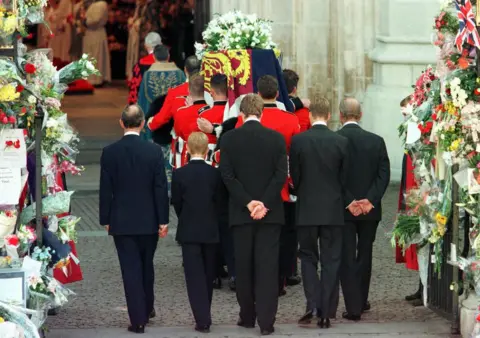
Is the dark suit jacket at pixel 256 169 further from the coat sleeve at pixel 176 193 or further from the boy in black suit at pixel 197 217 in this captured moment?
the coat sleeve at pixel 176 193

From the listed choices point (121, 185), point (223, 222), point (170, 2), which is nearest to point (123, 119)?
point (121, 185)

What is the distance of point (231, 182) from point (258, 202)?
0.25m

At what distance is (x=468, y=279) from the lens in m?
9.94

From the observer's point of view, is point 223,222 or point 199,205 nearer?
point 199,205

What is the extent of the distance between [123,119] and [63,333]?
1641mm

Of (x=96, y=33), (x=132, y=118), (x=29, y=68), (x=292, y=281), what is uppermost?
(x=29, y=68)

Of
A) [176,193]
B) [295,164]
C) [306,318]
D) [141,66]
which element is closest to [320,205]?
[295,164]

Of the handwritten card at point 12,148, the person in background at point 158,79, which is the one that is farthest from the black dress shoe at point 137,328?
the person in background at point 158,79

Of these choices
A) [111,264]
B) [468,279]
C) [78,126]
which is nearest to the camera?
[468,279]

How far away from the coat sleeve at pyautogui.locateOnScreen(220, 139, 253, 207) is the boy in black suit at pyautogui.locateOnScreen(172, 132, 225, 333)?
0.12 m

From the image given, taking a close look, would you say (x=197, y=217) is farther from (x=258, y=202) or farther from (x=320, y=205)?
(x=320, y=205)

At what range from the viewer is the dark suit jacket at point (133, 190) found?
10211 millimetres

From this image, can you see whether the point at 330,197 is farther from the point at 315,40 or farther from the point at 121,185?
the point at 315,40

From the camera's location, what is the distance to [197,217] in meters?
10.3
